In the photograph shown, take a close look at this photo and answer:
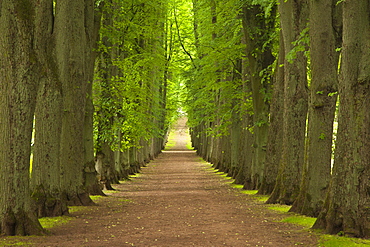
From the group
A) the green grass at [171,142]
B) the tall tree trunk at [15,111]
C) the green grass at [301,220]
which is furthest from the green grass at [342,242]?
the green grass at [171,142]

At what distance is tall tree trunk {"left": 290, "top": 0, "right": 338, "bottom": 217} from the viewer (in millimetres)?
12961

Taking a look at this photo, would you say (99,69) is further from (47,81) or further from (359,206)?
(359,206)

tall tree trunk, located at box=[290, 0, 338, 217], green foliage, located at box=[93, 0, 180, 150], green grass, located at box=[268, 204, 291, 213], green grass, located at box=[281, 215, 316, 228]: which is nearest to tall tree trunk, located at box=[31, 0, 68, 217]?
green grass, located at box=[281, 215, 316, 228]

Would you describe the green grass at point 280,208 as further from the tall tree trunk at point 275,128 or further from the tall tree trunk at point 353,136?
the tall tree trunk at point 353,136

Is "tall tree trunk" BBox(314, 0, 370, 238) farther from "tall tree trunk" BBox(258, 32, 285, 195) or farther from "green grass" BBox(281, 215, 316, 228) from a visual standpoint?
"tall tree trunk" BBox(258, 32, 285, 195)

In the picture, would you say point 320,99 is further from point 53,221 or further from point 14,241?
point 14,241

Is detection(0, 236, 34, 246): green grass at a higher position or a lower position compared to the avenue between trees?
lower

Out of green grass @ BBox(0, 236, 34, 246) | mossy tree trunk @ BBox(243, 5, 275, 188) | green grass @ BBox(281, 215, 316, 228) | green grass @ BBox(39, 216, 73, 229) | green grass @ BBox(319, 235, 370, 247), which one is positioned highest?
mossy tree trunk @ BBox(243, 5, 275, 188)

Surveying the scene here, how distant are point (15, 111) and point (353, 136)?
624 cm

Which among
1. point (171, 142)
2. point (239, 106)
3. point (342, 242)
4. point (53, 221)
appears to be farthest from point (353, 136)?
point (171, 142)

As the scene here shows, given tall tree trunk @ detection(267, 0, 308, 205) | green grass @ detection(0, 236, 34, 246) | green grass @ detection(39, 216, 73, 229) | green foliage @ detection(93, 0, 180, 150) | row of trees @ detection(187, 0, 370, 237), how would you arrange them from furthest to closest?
green foliage @ detection(93, 0, 180, 150), tall tree trunk @ detection(267, 0, 308, 205), green grass @ detection(39, 216, 73, 229), row of trees @ detection(187, 0, 370, 237), green grass @ detection(0, 236, 34, 246)

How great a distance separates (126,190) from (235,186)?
534 centimetres

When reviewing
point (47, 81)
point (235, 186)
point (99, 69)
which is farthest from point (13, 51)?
point (235, 186)

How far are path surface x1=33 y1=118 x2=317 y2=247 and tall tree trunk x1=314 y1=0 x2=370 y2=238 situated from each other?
80cm
